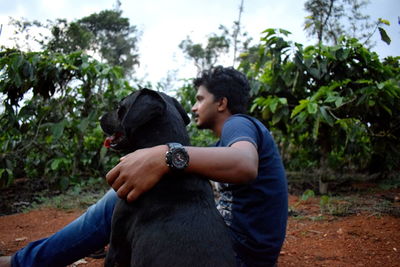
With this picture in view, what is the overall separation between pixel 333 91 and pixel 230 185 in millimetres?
3247

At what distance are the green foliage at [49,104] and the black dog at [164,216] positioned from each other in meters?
2.53

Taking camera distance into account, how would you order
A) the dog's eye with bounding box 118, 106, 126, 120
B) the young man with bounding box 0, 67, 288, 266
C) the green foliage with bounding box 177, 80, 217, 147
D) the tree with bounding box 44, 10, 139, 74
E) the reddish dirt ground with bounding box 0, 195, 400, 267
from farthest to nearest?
the tree with bounding box 44, 10, 139, 74 < the green foliage with bounding box 177, 80, 217, 147 < the reddish dirt ground with bounding box 0, 195, 400, 267 < the dog's eye with bounding box 118, 106, 126, 120 < the young man with bounding box 0, 67, 288, 266

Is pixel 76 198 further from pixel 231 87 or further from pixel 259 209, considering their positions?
pixel 259 209

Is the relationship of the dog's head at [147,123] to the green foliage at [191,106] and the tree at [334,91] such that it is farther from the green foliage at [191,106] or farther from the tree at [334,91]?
the green foliage at [191,106]

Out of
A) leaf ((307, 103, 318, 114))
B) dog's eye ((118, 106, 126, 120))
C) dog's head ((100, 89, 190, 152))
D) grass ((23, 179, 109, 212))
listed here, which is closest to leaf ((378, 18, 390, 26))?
leaf ((307, 103, 318, 114))

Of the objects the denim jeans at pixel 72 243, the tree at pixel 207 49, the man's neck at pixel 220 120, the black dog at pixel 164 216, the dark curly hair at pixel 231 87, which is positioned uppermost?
the tree at pixel 207 49

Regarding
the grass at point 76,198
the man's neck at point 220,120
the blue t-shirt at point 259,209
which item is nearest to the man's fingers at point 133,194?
the blue t-shirt at point 259,209

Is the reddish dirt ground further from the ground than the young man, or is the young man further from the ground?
the young man

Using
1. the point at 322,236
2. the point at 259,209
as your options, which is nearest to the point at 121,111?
the point at 259,209

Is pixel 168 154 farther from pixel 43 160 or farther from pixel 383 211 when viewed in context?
pixel 43 160

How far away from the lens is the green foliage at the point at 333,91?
159 inches

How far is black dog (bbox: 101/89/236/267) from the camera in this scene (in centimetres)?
137

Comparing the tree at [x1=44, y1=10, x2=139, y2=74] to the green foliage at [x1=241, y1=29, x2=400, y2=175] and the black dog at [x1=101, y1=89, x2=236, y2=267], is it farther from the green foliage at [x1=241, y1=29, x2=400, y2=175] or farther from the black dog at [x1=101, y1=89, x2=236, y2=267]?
the black dog at [x1=101, y1=89, x2=236, y2=267]

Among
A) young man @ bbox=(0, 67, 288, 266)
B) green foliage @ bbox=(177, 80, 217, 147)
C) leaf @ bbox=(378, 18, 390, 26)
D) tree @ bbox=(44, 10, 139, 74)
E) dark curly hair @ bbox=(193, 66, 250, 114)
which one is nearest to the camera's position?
young man @ bbox=(0, 67, 288, 266)
